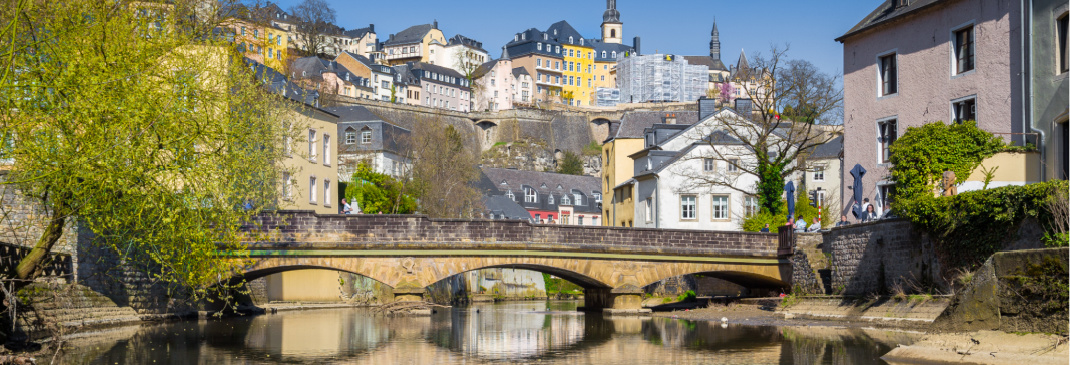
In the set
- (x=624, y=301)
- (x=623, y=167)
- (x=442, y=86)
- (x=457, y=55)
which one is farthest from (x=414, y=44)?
(x=624, y=301)

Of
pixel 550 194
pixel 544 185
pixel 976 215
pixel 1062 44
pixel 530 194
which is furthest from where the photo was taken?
pixel 544 185

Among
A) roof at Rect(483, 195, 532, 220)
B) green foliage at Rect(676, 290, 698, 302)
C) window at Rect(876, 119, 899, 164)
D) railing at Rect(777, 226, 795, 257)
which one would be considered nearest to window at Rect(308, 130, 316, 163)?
green foliage at Rect(676, 290, 698, 302)

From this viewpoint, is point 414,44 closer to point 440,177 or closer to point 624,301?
point 440,177

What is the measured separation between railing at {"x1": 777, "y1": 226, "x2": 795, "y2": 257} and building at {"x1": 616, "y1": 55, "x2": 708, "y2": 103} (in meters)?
111

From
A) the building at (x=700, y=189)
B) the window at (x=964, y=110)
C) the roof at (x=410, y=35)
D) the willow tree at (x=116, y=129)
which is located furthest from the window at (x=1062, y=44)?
the roof at (x=410, y=35)

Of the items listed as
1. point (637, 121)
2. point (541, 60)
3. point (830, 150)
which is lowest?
point (830, 150)

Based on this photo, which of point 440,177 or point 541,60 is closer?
point 440,177

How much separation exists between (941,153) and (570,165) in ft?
279

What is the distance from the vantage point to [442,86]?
138 meters

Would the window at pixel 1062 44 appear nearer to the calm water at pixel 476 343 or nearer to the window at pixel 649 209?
the calm water at pixel 476 343

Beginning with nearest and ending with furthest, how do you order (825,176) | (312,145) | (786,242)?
1. (786,242)
2. (312,145)
3. (825,176)

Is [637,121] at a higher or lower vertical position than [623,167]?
higher

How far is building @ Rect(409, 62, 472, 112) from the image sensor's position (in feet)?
444

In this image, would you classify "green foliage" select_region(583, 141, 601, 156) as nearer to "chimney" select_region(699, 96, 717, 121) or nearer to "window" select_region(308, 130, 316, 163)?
"chimney" select_region(699, 96, 717, 121)
